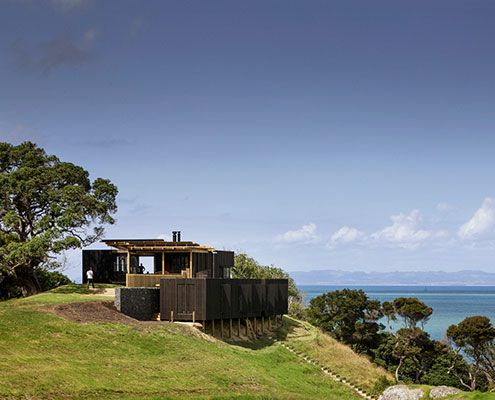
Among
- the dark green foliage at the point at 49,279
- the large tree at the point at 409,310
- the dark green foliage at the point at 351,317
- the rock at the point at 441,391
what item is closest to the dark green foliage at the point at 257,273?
the dark green foliage at the point at 351,317

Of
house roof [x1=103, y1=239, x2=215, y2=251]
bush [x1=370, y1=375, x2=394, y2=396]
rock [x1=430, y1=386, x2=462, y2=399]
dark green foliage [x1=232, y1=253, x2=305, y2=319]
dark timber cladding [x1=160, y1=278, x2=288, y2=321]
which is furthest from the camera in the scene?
dark green foliage [x1=232, y1=253, x2=305, y2=319]

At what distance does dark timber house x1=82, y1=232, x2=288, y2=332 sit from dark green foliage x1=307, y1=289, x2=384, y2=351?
1227cm

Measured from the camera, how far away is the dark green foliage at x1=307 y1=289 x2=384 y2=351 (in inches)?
2527

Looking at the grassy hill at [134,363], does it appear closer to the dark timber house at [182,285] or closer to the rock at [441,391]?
the dark timber house at [182,285]

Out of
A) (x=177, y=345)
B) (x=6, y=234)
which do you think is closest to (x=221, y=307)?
(x=177, y=345)

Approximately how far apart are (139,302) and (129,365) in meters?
11.5

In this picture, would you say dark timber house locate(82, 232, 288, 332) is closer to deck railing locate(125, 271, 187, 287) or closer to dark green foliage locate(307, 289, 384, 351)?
deck railing locate(125, 271, 187, 287)

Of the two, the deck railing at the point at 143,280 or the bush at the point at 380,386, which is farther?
the deck railing at the point at 143,280

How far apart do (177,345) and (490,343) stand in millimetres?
28760

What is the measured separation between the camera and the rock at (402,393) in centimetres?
3528

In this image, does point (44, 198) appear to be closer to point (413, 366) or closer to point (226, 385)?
point (226, 385)

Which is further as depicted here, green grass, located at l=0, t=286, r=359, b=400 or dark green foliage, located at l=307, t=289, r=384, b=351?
dark green foliage, located at l=307, t=289, r=384, b=351

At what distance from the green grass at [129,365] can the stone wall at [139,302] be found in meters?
2.50

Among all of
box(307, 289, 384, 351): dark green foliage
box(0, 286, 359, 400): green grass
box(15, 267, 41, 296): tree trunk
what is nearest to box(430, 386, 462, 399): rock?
box(0, 286, 359, 400): green grass
